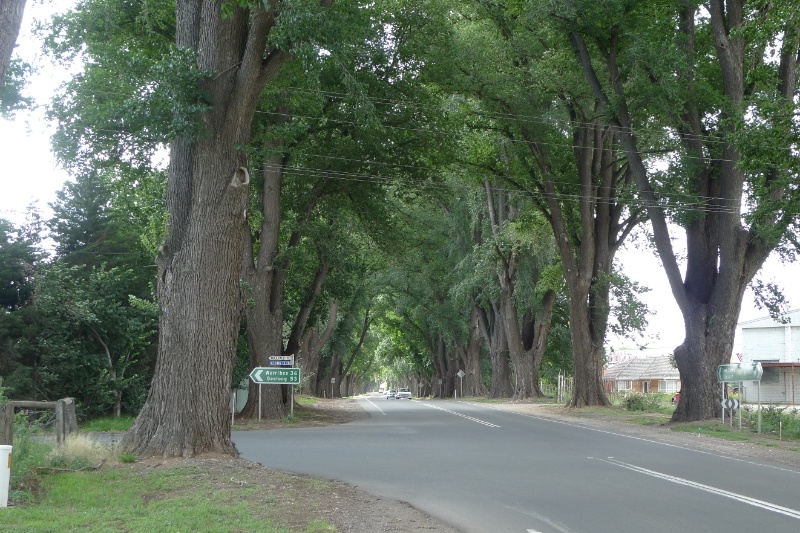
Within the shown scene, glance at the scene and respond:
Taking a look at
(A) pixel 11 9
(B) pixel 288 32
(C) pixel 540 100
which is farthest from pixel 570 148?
(A) pixel 11 9

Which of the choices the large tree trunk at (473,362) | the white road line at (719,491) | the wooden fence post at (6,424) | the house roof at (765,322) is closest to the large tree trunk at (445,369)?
the large tree trunk at (473,362)

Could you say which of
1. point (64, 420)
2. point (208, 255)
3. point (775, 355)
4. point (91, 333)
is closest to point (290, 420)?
point (91, 333)

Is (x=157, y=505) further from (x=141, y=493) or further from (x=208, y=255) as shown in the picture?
(x=208, y=255)

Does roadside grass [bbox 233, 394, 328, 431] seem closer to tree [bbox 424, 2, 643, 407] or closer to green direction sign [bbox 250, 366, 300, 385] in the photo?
green direction sign [bbox 250, 366, 300, 385]

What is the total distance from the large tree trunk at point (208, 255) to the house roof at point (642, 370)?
68.1 metres

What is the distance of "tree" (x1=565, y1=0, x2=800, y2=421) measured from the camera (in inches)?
944

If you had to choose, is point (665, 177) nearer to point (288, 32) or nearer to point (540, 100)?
point (540, 100)

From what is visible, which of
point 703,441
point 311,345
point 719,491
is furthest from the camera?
point 311,345

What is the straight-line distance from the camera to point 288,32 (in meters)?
12.7

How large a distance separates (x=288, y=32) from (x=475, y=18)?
2197 centimetres

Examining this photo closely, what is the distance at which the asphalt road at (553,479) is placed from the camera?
30.5 ft

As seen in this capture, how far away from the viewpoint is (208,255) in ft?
44.0

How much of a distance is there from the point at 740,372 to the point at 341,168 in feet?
45.3

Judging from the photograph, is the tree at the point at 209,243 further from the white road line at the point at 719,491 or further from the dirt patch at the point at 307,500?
the white road line at the point at 719,491
